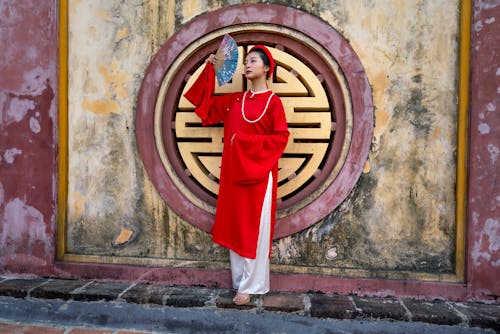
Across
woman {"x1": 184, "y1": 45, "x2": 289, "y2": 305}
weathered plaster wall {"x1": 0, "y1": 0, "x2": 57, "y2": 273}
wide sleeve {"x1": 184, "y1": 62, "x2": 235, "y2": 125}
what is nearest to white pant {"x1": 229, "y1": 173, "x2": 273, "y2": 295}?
woman {"x1": 184, "y1": 45, "x2": 289, "y2": 305}

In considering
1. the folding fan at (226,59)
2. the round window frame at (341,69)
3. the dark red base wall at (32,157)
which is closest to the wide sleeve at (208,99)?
the folding fan at (226,59)

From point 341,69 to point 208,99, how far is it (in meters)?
1.10

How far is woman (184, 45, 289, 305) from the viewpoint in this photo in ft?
9.46

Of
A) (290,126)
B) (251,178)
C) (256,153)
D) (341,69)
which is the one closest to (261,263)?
(251,178)

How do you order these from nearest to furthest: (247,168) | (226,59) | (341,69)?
(247,168) → (226,59) → (341,69)

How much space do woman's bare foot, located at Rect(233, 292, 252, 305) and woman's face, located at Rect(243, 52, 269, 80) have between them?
165cm

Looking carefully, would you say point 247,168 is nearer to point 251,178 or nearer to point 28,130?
point 251,178

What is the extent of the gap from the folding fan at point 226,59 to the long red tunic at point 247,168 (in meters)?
0.22

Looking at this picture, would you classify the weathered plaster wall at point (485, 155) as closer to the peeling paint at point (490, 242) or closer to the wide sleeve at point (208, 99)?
the peeling paint at point (490, 242)

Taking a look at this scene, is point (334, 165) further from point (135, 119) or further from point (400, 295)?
point (135, 119)

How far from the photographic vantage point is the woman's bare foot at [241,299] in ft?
9.68

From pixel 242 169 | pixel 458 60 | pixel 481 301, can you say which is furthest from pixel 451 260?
pixel 242 169

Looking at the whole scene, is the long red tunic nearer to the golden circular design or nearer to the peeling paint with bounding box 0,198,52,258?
the golden circular design

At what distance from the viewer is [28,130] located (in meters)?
3.49
